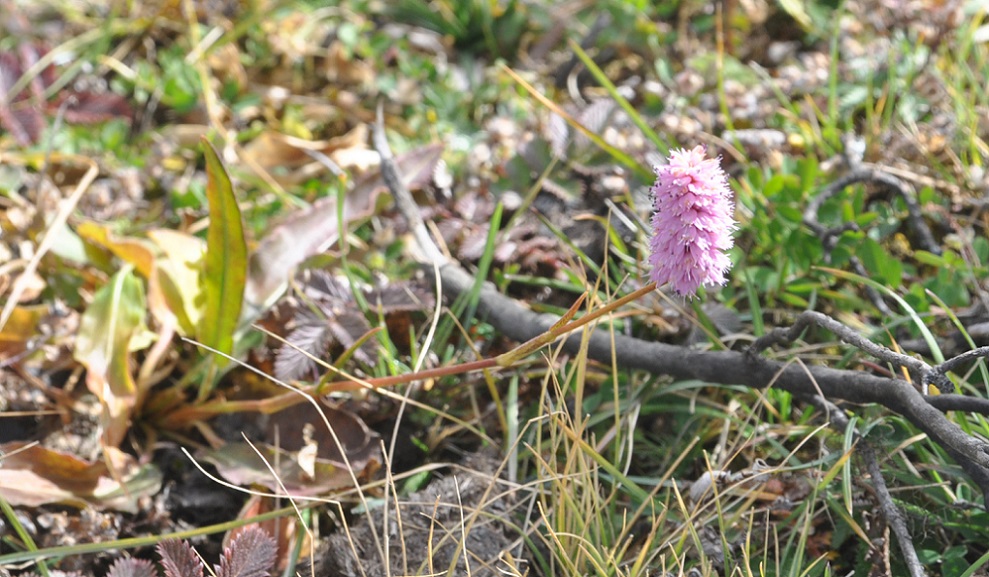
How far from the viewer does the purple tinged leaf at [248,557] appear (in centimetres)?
121

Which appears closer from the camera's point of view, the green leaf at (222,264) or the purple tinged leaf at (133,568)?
the purple tinged leaf at (133,568)

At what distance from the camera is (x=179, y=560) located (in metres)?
1.19

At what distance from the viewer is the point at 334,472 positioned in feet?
4.89

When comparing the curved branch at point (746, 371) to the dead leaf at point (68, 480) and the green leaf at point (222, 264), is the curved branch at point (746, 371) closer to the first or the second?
the green leaf at point (222, 264)

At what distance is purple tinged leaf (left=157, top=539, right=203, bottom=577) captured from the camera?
3.86ft

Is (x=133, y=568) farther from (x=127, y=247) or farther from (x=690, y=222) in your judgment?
(x=690, y=222)

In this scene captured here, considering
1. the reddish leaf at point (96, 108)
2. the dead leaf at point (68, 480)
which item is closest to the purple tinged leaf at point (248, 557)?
the dead leaf at point (68, 480)

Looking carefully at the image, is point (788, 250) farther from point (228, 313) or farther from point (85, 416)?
point (85, 416)

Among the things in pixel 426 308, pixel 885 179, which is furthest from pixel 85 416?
pixel 885 179

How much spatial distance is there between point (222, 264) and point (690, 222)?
3.05ft

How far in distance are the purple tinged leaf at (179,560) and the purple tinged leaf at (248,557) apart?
3 centimetres

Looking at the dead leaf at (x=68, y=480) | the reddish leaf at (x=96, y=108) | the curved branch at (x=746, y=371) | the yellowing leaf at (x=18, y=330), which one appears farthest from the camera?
the reddish leaf at (x=96, y=108)

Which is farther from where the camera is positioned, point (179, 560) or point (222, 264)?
point (222, 264)

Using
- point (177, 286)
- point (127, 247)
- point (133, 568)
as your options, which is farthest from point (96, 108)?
point (133, 568)
